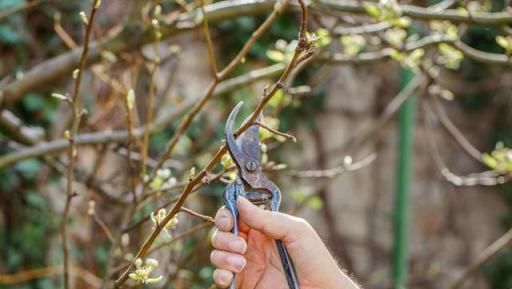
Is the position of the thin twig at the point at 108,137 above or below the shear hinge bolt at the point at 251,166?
below

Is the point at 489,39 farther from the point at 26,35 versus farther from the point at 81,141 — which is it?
the point at 81,141

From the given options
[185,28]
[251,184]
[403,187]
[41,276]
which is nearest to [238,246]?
[251,184]

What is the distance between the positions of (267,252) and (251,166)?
0.71ft

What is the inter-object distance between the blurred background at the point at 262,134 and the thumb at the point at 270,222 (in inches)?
5.1

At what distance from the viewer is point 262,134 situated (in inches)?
75.2

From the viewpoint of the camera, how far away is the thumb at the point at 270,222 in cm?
146

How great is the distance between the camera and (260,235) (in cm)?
162

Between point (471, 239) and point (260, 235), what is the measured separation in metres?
4.12

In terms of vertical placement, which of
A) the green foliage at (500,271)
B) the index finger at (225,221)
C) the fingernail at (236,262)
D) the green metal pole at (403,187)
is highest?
the index finger at (225,221)

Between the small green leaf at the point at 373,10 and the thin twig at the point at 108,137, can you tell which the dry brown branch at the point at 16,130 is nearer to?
the thin twig at the point at 108,137

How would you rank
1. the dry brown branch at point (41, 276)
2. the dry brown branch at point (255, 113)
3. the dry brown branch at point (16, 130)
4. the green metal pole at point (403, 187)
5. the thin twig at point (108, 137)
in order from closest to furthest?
1. the dry brown branch at point (255, 113)
2. the thin twig at point (108, 137)
3. the dry brown branch at point (16, 130)
4. the dry brown branch at point (41, 276)
5. the green metal pole at point (403, 187)

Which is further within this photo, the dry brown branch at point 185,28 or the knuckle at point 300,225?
the dry brown branch at point 185,28

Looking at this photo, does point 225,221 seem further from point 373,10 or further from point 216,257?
point 373,10

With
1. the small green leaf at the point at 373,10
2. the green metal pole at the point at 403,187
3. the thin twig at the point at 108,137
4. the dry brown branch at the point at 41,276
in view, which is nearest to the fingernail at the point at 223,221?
the small green leaf at the point at 373,10
